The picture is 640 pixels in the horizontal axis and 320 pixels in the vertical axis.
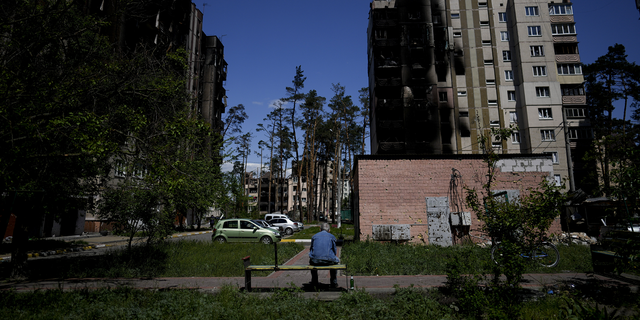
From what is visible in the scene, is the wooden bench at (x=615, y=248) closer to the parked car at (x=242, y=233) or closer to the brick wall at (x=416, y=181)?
the brick wall at (x=416, y=181)

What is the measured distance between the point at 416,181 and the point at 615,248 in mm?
10325

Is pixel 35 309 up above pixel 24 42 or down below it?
below

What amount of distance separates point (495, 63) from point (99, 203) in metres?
44.6

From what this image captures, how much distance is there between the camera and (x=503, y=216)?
682cm

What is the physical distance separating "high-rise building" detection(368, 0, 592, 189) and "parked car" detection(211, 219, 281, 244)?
896 inches

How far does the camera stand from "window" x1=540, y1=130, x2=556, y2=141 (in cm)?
3847

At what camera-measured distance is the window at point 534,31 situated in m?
40.9

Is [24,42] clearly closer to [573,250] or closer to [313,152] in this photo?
[573,250]

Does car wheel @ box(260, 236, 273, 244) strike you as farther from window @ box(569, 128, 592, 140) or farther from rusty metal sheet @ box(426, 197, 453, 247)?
window @ box(569, 128, 592, 140)

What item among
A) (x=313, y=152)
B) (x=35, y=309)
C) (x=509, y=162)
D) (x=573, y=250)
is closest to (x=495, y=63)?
(x=313, y=152)

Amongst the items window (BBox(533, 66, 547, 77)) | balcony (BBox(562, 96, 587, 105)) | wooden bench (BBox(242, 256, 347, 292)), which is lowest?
wooden bench (BBox(242, 256, 347, 292))

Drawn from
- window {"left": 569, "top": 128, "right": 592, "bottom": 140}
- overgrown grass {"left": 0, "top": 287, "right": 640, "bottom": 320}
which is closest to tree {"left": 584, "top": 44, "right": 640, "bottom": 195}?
window {"left": 569, "top": 128, "right": 592, "bottom": 140}

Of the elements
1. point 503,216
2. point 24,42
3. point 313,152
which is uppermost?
point 313,152

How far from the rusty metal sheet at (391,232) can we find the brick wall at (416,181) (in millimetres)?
207
